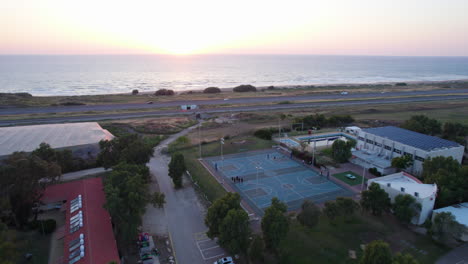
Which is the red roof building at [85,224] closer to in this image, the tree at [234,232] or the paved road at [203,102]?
the tree at [234,232]

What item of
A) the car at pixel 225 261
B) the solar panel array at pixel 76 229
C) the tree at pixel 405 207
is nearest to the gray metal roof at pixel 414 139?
the tree at pixel 405 207

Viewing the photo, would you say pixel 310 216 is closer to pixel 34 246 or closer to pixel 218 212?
pixel 218 212

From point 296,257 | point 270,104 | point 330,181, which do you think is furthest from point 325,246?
point 270,104

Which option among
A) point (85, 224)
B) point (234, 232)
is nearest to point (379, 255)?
point (234, 232)

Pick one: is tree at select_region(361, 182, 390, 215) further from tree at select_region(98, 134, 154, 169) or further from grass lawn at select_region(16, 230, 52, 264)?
grass lawn at select_region(16, 230, 52, 264)

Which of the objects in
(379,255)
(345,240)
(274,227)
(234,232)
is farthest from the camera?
(345,240)

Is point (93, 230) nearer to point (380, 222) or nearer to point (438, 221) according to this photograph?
point (380, 222)

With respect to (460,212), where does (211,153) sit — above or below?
below
